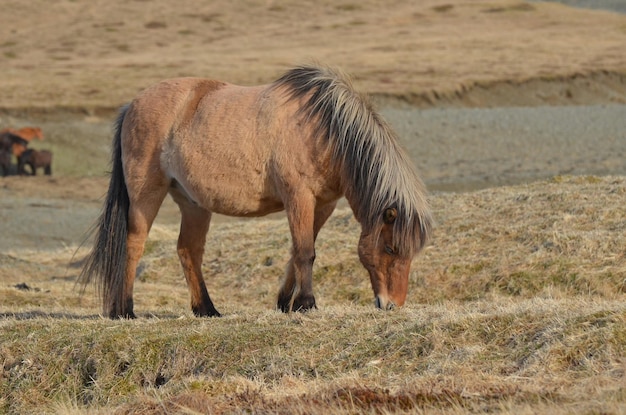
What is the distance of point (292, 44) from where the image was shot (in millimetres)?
56250

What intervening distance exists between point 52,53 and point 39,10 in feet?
33.6

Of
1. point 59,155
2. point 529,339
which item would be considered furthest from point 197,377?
point 59,155

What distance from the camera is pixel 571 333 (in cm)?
757

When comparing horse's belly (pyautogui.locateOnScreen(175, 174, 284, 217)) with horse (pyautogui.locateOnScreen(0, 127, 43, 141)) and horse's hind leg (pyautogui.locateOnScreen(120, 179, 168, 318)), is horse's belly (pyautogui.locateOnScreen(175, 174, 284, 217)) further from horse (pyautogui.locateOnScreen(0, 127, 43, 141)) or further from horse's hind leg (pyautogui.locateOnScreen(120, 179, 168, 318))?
horse (pyautogui.locateOnScreen(0, 127, 43, 141))

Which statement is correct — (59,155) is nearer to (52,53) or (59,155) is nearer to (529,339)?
(52,53)

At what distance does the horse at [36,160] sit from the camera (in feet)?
100

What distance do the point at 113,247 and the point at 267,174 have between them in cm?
189

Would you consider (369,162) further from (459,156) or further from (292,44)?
(292,44)

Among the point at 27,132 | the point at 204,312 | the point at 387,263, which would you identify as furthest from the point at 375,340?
the point at 27,132

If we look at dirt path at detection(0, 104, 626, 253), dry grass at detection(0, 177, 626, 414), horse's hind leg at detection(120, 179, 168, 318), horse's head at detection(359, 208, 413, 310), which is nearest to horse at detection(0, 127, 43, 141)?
dirt path at detection(0, 104, 626, 253)

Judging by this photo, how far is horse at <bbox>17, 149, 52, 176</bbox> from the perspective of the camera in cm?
3061

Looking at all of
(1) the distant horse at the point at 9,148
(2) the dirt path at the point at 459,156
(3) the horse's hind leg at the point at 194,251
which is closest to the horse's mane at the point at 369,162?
(3) the horse's hind leg at the point at 194,251

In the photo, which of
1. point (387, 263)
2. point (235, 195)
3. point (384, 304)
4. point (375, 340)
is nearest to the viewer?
point (375, 340)

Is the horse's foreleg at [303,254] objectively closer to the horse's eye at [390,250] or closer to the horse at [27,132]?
the horse's eye at [390,250]
